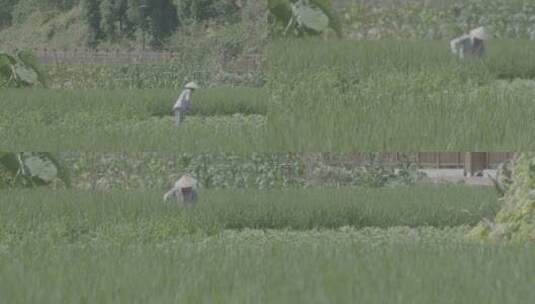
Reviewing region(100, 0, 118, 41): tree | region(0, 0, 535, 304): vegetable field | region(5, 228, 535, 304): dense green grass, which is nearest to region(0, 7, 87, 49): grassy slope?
region(0, 0, 535, 304): vegetable field

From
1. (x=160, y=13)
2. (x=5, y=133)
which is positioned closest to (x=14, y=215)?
(x=5, y=133)

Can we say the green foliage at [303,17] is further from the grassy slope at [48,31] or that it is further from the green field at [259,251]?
the green field at [259,251]

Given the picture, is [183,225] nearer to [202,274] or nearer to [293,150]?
[293,150]

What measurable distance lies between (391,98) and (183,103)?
897 millimetres

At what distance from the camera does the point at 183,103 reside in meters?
5.17

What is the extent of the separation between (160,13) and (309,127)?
789 mm

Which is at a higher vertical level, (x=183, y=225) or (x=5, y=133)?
(x=5, y=133)

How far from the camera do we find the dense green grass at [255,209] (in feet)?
18.1

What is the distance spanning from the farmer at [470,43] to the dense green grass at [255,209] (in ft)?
3.71

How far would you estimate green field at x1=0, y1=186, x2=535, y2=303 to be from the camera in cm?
304

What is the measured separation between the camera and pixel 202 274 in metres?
3.31

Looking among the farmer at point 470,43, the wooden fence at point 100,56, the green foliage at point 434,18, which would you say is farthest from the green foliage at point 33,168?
the farmer at point 470,43

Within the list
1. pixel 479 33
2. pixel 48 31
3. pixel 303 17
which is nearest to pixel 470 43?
pixel 479 33

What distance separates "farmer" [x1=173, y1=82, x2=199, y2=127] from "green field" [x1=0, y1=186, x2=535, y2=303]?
21.9 inches
